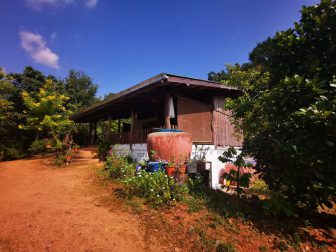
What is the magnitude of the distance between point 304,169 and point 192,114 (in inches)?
237

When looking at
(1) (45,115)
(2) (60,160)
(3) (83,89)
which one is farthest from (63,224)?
(3) (83,89)

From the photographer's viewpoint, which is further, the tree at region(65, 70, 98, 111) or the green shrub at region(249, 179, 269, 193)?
the tree at region(65, 70, 98, 111)

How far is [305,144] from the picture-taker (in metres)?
3.29

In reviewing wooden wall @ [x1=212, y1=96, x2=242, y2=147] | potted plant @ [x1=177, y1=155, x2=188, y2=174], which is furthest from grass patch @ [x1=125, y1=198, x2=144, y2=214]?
wooden wall @ [x1=212, y1=96, x2=242, y2=147]

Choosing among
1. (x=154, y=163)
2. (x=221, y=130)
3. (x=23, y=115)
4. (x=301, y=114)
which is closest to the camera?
(x=301, y=114)

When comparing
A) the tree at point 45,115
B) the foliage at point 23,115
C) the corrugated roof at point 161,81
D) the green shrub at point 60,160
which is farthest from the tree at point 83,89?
the corrugated roof at point 161,81

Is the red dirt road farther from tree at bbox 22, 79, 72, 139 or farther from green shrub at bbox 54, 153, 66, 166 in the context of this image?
tree at bbox 22, 79, 72, 139

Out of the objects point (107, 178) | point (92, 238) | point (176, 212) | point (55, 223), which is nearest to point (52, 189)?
point (107, 178)

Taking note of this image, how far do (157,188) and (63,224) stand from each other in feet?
6.39

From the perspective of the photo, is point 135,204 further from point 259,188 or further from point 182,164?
point 259,188

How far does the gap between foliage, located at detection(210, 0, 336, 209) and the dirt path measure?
9.11 feet

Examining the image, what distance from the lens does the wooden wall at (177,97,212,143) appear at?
8680 millimetres

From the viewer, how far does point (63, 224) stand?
374 cm

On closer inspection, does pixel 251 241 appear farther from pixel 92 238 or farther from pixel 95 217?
pixel 95 217
